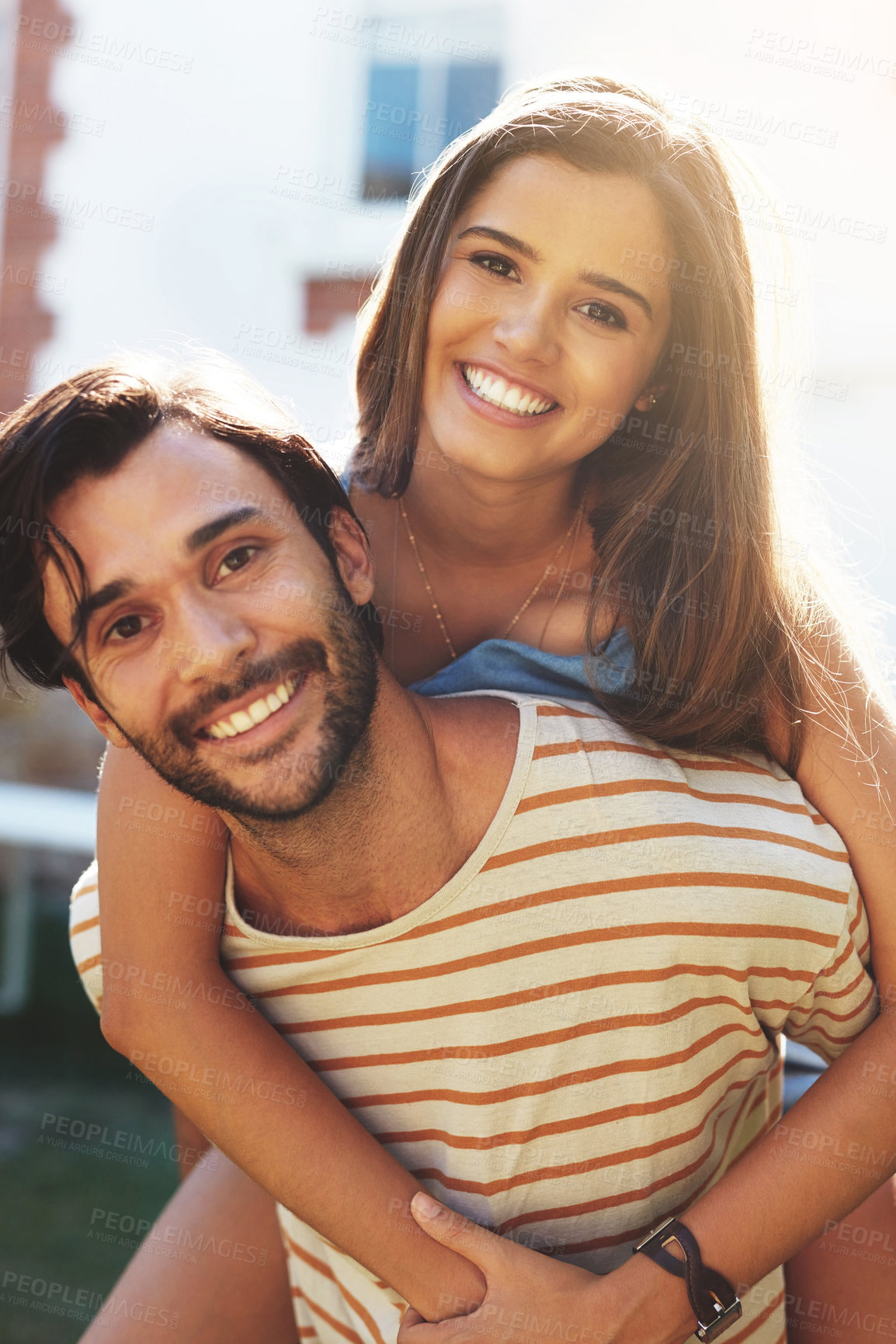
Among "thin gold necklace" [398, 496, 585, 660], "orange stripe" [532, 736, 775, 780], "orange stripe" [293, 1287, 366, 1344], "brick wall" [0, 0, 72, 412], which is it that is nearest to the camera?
"orange stripe" [532, 736, 775, 780]

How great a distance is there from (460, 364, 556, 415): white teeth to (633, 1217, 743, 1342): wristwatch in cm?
148

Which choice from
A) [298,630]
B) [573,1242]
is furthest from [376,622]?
[573,1242]

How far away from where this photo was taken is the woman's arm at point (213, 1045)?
6.49 ft

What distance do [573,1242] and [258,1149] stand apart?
1.82 feet

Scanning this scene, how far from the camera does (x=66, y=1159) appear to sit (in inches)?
169

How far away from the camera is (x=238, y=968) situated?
2.14m

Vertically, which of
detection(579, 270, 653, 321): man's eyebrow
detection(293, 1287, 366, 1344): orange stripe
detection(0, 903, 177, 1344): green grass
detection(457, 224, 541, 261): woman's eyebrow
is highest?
detection(457, 224, 541, 261): woman's eyebrow

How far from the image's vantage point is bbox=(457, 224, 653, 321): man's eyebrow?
2262mm

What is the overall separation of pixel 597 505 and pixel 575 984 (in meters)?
1.07

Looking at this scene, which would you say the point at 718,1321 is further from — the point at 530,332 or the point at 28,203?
the point at 28,203

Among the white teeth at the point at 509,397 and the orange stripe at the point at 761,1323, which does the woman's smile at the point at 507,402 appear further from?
the orange stripe at the point at 761,1323

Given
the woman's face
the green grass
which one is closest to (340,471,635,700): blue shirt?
the woman's face

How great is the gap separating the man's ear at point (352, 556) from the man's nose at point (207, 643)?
30cm

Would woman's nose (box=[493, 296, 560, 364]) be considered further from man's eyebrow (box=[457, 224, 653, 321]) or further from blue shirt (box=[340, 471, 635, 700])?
blue shirt (box=[340, 471, 635, 700])
